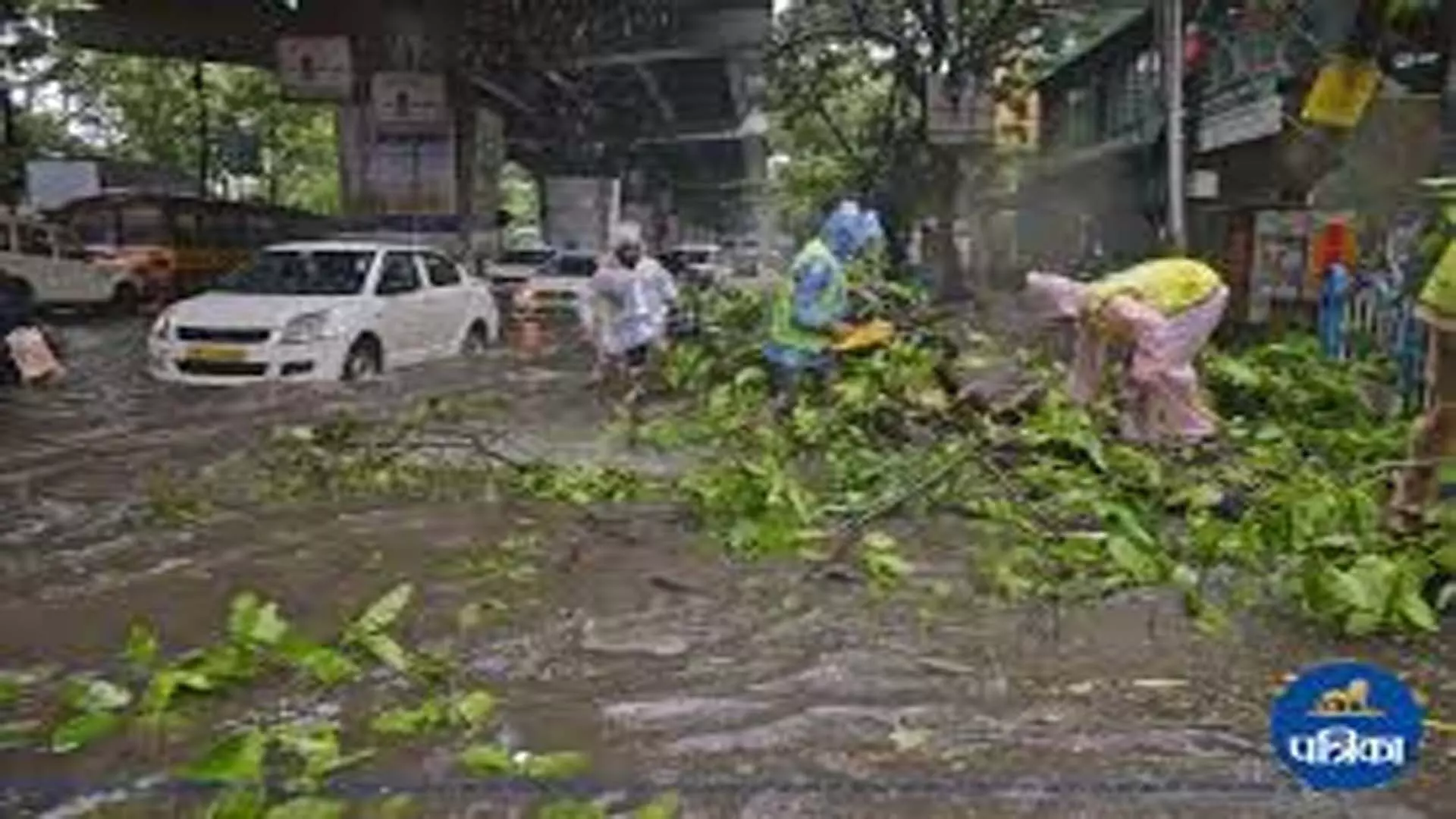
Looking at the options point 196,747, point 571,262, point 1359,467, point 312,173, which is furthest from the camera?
point 312,173

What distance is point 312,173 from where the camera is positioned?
60281 mm

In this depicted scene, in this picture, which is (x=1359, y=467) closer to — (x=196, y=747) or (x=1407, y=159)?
(x=196, y=747)

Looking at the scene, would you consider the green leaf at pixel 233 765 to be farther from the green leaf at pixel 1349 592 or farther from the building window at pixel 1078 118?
the building window at pixel 1078 118

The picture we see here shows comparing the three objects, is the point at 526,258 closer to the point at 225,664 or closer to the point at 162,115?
the point at 162,115

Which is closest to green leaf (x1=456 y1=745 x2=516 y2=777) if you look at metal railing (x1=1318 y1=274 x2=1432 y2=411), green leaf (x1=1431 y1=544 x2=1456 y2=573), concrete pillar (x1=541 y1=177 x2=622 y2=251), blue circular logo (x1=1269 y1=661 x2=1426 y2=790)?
blue circular logo (x1=1269 y1=661 x2=1426 y2=790)

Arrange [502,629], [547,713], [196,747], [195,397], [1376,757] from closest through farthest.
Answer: [1376,757] < [196,747] < [547,713] < [502,629] < [195,397]

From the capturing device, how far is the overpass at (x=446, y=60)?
30938 millimetres

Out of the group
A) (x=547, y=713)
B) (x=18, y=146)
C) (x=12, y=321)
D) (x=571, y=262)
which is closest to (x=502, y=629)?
(x=547, y=713)

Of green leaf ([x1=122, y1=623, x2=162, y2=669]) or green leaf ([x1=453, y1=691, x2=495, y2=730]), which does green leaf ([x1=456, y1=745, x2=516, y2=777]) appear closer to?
green leaf ([x1=453, y1=691, x2=495, y2=730])

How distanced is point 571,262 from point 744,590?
22.8 meters

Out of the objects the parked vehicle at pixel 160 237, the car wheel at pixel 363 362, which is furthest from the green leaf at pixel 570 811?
the parked vehicle at pixel 160 237

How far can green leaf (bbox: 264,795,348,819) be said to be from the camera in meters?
4.31

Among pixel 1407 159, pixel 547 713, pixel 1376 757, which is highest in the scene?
pixel 1407 159

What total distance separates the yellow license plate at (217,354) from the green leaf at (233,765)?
1051cm
